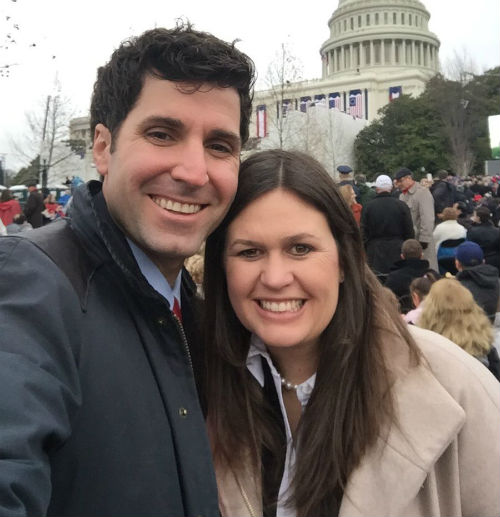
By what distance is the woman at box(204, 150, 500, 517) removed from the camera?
1.76m

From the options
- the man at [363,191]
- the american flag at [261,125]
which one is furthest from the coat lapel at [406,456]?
the american flag at [261,125]

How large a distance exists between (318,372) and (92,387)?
873 millimetres

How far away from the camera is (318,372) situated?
1.96 m

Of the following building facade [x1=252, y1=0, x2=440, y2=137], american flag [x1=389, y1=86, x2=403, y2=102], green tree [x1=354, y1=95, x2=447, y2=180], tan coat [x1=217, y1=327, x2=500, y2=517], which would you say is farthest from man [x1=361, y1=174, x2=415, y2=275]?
building facade [x1=252, y1=0, x2=440, y2=137]

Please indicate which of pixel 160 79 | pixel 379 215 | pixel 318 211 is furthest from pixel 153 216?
pixel 379 215

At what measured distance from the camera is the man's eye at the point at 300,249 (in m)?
1.87

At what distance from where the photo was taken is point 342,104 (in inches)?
2516

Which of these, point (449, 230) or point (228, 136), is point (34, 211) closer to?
point (449, 230)

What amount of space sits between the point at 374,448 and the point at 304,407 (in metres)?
0.28

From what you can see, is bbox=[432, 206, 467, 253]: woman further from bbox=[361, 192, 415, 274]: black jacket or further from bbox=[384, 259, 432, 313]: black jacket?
bbox=[384, 259, 432, 313]: black jacket

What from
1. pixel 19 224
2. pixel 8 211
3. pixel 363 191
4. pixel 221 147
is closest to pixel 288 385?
pixel 221 147

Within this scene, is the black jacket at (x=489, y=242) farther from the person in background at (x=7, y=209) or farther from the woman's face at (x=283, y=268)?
the person in background at (x=7, y=209)

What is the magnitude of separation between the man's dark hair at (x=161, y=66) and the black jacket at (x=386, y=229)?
5780mm

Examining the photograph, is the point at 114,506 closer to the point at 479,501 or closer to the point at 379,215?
the point at 479,501
